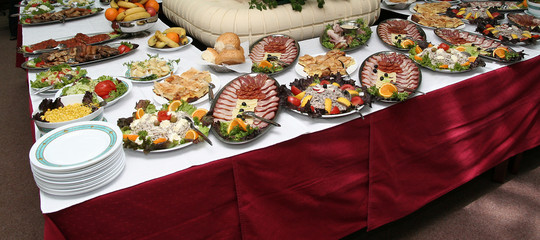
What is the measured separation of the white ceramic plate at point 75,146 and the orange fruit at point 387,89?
42.9 inches

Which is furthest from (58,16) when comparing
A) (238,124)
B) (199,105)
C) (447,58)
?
(447,58)

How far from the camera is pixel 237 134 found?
1.35m

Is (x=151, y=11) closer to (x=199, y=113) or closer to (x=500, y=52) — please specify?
(x=199, y=113)

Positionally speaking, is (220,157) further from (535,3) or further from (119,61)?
(535,3)

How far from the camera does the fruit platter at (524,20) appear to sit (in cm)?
241

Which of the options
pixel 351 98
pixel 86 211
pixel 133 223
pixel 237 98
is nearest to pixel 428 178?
pixel 351 98

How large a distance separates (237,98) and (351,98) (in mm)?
509

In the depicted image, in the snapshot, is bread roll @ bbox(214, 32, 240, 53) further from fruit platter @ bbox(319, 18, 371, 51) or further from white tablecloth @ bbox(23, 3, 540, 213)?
fruit platter @ bbox(319, 18, 371, 51)

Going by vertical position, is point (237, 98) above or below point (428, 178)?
above

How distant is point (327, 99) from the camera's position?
151 cm

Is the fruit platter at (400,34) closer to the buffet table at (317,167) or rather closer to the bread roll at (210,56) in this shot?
the buffet table at (317,167)

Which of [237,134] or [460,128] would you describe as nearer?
[237,134]

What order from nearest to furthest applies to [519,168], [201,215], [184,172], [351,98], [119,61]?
1. [184,172]
2. [201,215]
3. [351,98]
4. [119,61]
5. [519,168]

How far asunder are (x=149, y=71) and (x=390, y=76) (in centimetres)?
126
